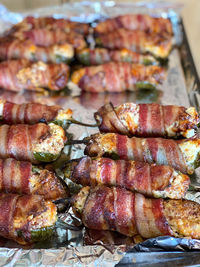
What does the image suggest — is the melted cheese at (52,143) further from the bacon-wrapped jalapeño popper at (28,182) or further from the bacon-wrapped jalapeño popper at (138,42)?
the bacon-wrapped jalapeño popper at (138,42)

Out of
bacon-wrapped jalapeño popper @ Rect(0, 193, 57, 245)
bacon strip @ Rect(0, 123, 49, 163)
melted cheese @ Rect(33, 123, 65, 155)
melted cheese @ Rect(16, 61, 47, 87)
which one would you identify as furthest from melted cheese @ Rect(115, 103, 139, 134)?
melted cheese @ Rect(16, 61, 47, 87)

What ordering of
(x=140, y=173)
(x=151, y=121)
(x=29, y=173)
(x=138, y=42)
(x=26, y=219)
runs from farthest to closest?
(x=138, y=42)
(x=151, y=121)
(x=29, y=173)
(x=140, y=173)
(x=26, y=219)

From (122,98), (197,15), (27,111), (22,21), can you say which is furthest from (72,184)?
(197,15)

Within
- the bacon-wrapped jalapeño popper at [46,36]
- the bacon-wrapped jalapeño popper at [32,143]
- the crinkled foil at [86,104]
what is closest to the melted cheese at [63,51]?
the bacon-wrapped jalapeño popper at [46,36]

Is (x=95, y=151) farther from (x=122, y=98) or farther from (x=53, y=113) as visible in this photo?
(x=122, y=98)

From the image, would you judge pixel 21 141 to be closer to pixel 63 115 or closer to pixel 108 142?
pixel 63 115

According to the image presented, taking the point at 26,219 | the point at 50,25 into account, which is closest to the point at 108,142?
the point at 26,219
